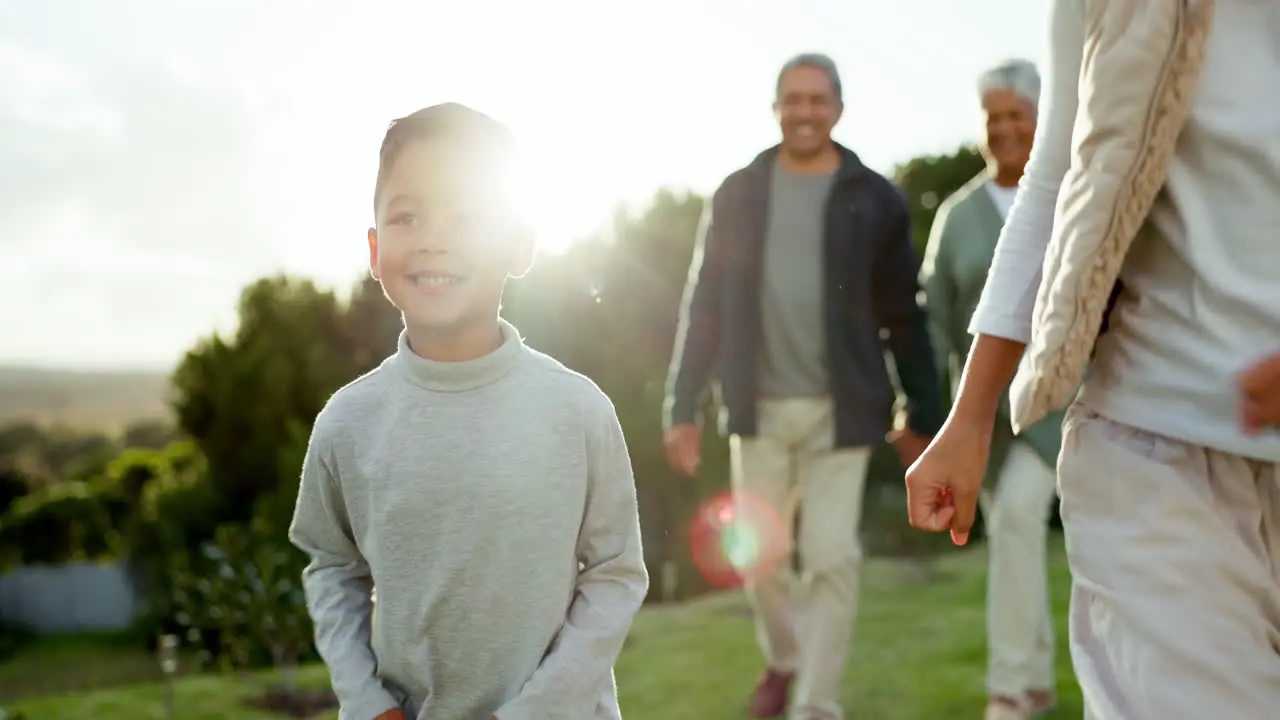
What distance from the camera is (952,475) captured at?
Result: 220cm

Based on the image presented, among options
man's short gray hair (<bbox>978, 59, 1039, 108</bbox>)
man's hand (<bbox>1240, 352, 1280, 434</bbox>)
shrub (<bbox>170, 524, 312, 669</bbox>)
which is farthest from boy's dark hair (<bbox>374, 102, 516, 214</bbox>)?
shrub (<bbox>170, 524, 312, 669</bbox>)

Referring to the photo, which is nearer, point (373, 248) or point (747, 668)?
point (373, 248)

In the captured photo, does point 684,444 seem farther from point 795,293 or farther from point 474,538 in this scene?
point 474,538

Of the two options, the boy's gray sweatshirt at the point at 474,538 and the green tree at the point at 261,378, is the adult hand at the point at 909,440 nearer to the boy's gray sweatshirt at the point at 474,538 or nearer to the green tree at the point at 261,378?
the boy's gray sweatshirt at the point at 474,538

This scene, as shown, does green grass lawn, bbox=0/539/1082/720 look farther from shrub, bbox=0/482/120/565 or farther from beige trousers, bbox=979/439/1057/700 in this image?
shrub, bbox=0/482/120/565

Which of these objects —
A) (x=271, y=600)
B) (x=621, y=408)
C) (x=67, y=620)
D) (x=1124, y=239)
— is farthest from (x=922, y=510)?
(x=67, y=620)

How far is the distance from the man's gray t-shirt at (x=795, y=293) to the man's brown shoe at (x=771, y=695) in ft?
4.41

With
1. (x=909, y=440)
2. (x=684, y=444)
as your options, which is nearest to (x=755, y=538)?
(x=684, y=444)

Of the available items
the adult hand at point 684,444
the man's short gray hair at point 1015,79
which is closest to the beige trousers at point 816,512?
the adult hand at point 684,444

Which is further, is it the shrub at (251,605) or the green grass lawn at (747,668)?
the shrub at (251,605)

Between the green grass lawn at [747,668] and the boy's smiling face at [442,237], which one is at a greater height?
the boy's smiling face at [442,237]

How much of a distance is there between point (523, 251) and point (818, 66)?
3196 mm

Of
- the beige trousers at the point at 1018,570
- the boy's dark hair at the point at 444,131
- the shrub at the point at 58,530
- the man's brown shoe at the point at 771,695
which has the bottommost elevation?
the shrub at the point at 58,530

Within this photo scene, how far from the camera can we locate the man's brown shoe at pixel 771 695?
19.9 ft
